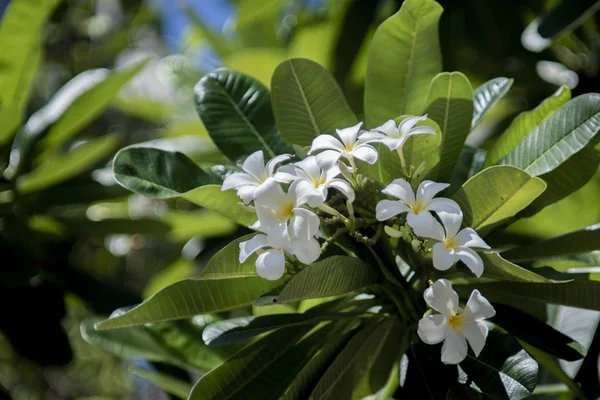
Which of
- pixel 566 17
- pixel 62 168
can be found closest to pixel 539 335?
pixel 566 17

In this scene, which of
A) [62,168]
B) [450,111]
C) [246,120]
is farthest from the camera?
[62,168]

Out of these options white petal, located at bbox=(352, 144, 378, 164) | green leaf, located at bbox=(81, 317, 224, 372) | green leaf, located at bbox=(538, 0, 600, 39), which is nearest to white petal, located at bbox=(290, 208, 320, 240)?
white petal, located at bbox=(352, 144, 378, 164)

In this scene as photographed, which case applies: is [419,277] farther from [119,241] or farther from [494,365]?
[119,241]

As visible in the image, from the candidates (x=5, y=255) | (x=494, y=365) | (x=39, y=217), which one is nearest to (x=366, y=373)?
(x=494, y=365)

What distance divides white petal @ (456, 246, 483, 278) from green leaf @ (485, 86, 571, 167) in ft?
1.00

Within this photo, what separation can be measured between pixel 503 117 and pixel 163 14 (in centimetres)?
213

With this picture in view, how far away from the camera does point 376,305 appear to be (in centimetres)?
105

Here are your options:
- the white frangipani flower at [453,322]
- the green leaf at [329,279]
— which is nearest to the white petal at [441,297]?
the white frangipani flower at [453,322]

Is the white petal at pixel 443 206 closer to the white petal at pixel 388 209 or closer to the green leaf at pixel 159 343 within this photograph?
the white petal at pixel 388 209

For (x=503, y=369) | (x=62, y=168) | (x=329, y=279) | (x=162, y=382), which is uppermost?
(x=329, y=279)

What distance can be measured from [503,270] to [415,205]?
0.42 feet

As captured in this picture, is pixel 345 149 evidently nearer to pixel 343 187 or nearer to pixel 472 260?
pixel 343 187

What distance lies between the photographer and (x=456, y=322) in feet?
2.77

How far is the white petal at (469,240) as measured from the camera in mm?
820
